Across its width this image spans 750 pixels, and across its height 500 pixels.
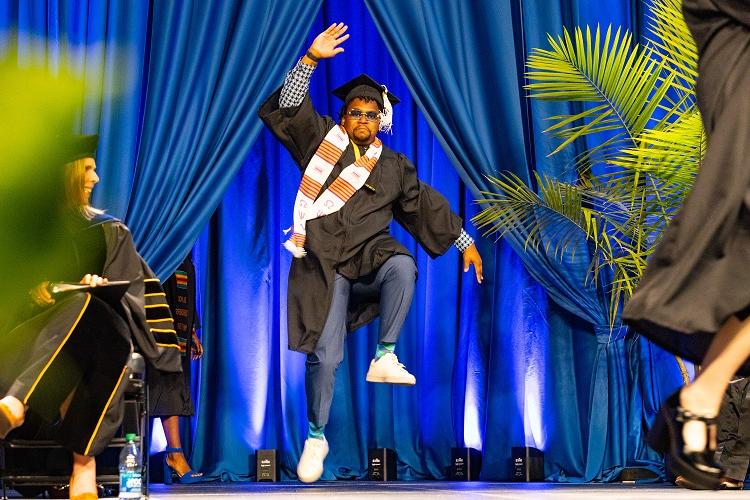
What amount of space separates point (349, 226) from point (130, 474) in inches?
77.5

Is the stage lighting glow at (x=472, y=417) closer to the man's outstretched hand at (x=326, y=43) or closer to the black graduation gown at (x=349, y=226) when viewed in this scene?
the black graduation gown at (x=349, y=226)

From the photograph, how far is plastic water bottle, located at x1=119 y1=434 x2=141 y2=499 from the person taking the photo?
3.09m

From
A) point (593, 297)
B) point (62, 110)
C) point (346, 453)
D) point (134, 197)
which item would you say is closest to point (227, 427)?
point (346, 453)

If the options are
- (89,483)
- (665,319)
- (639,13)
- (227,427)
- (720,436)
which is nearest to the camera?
(665,319)

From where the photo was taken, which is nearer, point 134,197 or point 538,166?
point 134,197

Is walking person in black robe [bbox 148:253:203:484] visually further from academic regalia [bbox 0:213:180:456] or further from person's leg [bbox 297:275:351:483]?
academic regalia [bbox 0:213:180:456]

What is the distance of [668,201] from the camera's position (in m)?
4.77

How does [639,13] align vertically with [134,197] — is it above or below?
above

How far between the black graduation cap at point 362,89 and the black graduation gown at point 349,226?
0.54 ft

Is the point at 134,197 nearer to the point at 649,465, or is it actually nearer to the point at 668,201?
the point at 668,201

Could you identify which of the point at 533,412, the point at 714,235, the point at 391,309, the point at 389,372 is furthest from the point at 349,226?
the point at 714,235

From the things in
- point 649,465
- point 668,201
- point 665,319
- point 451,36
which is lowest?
point 649,465

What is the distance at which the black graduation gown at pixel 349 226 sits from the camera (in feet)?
15.3

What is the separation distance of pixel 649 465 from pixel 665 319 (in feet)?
13.5
